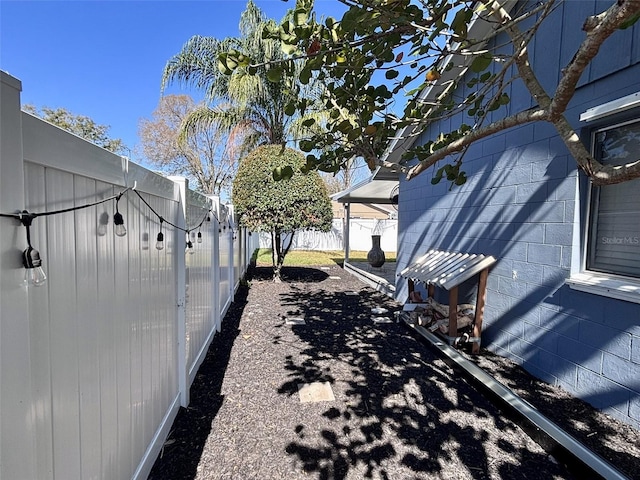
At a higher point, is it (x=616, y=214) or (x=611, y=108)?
(x=611, y=108)

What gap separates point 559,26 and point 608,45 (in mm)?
804

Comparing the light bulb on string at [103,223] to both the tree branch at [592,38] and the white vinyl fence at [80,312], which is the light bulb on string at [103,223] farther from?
the tree branch at [592,38]

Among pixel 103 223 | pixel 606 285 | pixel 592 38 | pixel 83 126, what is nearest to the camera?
pixel 103 223

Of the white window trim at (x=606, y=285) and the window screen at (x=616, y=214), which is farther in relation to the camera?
the window screen at (x=616, y=214)

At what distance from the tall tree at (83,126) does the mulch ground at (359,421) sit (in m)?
21.0

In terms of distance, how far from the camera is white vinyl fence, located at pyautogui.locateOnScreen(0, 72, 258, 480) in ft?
3.28

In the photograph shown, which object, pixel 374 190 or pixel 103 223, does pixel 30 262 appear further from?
pixel 374 190

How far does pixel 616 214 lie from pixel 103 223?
4132 mm

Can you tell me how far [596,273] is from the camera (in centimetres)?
340

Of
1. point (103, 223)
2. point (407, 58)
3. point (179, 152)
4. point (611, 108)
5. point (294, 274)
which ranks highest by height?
point (179, 152)

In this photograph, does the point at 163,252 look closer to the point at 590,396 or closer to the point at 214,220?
the point at 214,220

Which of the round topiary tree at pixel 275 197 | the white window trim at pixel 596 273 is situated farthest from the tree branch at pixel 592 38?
the round topiary tree at pixel 275 197

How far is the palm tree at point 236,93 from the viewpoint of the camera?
1146 cm

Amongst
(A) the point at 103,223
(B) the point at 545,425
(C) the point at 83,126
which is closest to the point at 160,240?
(A) the point at 103,223
